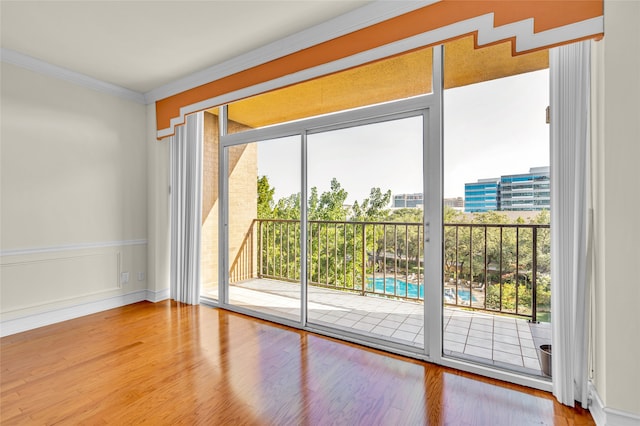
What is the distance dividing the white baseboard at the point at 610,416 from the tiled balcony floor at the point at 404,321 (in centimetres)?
41

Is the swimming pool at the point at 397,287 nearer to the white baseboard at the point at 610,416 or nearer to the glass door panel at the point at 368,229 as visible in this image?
the glass door panel at the point at 368,229

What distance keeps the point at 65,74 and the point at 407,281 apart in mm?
4127

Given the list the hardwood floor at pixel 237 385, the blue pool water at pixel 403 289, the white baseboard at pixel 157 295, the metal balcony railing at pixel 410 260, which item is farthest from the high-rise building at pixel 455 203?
the white baseboard at pixel 157 295

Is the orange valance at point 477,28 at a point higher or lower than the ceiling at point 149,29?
lower

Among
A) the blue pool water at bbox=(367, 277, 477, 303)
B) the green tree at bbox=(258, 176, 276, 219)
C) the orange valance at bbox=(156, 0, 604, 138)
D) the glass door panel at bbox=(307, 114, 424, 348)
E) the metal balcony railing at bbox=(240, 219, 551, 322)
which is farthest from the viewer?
the green tree at bbox=(258, 176, 276, 219)

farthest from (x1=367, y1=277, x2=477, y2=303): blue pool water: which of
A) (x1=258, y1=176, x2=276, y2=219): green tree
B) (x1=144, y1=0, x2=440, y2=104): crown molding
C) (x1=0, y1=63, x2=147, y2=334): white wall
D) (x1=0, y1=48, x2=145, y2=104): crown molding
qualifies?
(x1=0, y1=48, x2=145, y2=104): crown molding

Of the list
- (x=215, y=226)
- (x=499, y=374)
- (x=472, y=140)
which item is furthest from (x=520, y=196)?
(x=215, y=226)

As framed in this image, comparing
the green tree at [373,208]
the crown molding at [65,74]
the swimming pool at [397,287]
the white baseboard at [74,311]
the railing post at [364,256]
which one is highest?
the crown molding at [65,74]

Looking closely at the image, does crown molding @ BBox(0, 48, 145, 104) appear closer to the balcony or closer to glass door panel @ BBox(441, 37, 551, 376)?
the balcony

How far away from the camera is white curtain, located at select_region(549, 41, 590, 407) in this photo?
1796 millimetres

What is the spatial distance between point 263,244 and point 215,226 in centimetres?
66

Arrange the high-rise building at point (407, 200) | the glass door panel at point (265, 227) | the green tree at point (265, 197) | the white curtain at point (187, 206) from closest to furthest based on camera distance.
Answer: the high-rise building at point (407, 200), the glass door panel at point (265, 227), the green tree at point (265, 197), the white curtain at point (187, 206)

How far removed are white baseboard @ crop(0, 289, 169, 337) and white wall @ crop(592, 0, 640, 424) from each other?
169 inches

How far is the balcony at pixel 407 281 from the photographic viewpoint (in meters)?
2.37
